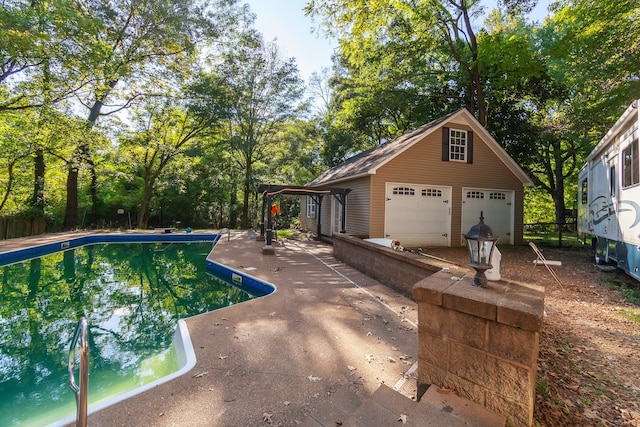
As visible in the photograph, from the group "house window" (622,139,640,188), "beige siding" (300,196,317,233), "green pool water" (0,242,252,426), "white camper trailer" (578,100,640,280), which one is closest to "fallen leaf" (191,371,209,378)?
"green pool water" (0,242,252,426)

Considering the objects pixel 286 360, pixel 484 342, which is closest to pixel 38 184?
pixel 286 360

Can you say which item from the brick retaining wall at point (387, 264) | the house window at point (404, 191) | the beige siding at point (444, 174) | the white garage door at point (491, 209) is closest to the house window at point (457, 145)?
the beige siding at point (444, 174)

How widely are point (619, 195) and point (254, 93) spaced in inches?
729

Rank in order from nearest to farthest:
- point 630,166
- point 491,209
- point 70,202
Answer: point 630,166
point 491,209
point 70,202

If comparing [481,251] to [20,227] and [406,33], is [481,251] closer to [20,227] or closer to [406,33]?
[406,33]

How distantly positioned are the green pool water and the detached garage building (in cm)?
582

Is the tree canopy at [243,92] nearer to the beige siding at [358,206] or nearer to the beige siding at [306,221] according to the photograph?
the beige siding at [306,221]

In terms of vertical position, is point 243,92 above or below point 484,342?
above

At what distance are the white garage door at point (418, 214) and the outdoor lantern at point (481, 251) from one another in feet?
27.7

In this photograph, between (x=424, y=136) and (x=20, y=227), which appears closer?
(x=424, y=136)

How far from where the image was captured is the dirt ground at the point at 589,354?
2.20 m

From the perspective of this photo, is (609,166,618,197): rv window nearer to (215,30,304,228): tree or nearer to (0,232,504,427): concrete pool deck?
(0,232,504,427): concrete pool deck

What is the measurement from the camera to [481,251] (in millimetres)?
2076

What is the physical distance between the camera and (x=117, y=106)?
17062 millimetres
